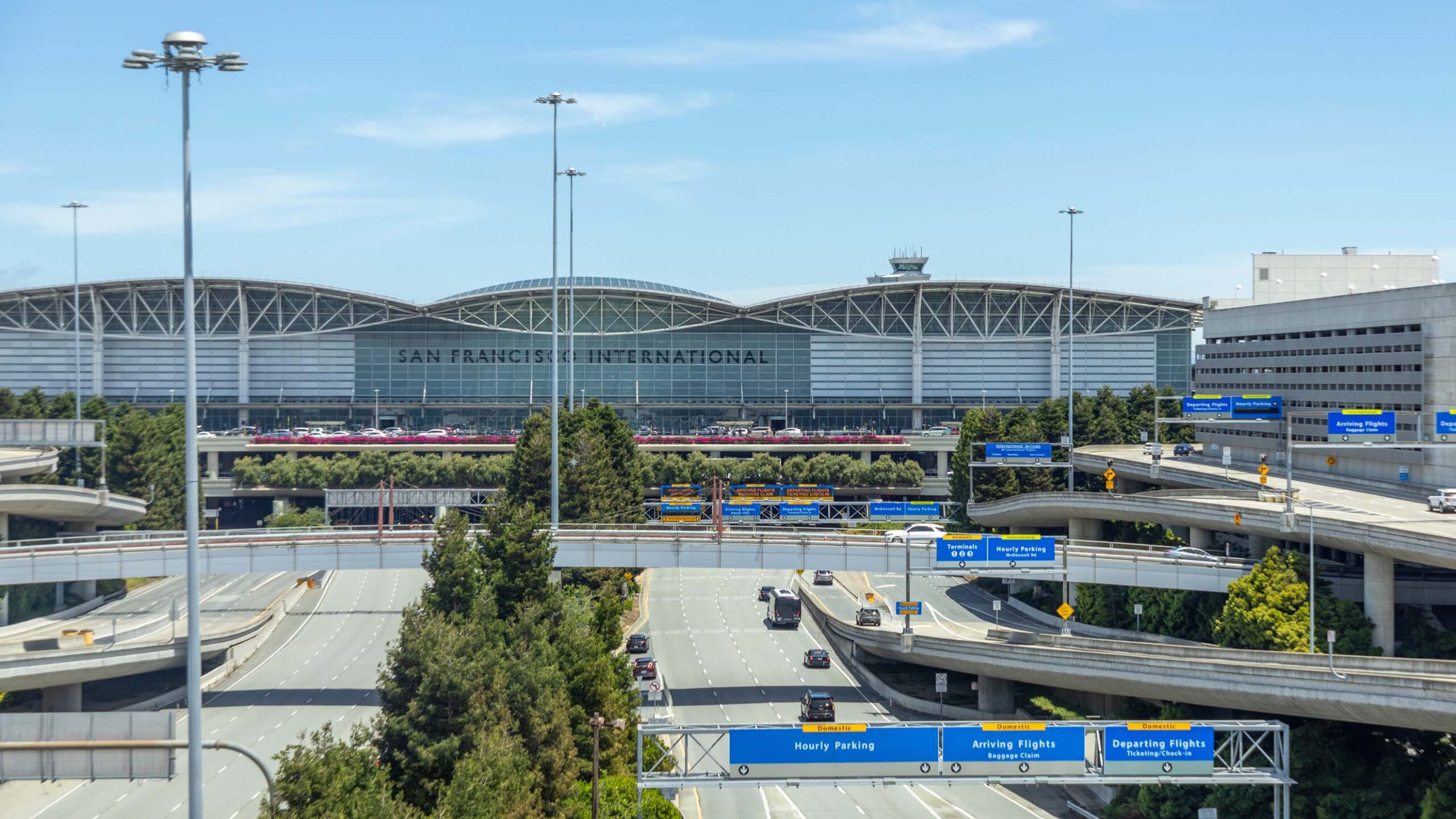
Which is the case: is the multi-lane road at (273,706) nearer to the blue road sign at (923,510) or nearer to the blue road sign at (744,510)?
the blue road sign at (744,510)

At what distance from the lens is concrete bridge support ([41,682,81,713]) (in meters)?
66.9

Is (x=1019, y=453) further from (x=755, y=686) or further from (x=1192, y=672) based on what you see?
(x=1192, y=672)

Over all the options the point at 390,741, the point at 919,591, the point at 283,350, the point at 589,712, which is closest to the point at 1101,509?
the point at 919,591

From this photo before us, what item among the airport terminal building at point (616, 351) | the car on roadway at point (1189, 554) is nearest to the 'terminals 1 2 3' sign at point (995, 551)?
the car on roadway at point (1189, 554)

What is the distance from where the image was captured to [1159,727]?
129 ft

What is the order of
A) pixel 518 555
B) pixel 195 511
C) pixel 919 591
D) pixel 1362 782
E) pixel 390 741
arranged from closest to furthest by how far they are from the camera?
pixel 195 511 < pixel 390 741 < pixel 1362 782 < pixel 518 555 < pixel 919 591

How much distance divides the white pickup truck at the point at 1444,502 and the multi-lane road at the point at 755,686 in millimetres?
25107

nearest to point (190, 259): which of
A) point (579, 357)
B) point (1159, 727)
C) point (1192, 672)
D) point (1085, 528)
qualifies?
point (1159, 727)

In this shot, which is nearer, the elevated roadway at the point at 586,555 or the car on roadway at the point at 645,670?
the elevated roadway at the point at 586,555

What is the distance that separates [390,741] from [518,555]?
1698 cm

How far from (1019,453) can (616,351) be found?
263 ft

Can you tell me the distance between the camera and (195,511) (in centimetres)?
2959

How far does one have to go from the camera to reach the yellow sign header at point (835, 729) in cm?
3900

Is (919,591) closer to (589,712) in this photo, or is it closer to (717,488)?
(717,488)
